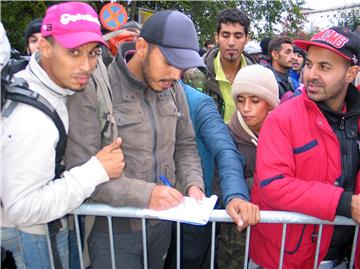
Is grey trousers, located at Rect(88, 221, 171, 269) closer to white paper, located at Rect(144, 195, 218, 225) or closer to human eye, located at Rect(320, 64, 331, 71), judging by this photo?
white paper, located at Rect(144, 195, 218, 225)

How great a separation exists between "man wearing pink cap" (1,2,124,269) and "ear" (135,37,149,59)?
268mm

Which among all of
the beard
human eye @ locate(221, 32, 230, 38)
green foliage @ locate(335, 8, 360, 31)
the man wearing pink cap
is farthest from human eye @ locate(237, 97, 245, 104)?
green foliage @ locate(335, 8, 360, 31)

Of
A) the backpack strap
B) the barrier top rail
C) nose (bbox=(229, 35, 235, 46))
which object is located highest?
nose (bbox=(229, 35, 235, 46))

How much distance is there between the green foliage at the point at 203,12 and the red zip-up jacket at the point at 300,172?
10.8 ft

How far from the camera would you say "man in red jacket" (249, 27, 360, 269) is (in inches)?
71.5

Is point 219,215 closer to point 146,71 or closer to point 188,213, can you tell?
point 188,213

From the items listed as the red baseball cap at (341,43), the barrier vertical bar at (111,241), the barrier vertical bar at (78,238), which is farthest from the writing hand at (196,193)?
the red baseball cap at (341,43)

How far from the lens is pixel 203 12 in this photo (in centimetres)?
1623

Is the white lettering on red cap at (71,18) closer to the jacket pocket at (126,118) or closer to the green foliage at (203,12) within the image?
the jacket pocket at (126,118)

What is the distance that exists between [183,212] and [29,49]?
92.7 inches

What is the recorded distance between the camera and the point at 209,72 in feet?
11.8

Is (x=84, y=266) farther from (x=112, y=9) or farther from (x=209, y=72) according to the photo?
(x=112, y=9)

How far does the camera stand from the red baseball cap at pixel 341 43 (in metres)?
1.94

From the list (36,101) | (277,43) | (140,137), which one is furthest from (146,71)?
(277,43)
